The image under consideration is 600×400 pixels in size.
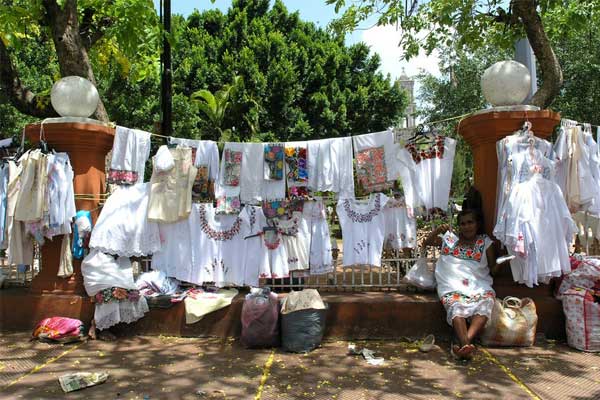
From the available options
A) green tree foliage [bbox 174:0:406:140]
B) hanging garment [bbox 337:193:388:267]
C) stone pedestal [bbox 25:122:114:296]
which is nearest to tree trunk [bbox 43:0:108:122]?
stone pedestal [bbox 25:122:114:296]

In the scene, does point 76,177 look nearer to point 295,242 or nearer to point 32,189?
point 32,189

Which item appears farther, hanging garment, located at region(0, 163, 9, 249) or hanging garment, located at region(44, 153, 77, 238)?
hanging garment, located at region(0, 163, 9, 249)

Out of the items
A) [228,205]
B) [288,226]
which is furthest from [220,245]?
[288,226]

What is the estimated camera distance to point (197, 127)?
18438mm

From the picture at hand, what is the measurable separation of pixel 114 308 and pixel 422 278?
3.30 m

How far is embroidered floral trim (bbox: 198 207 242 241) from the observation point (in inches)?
225

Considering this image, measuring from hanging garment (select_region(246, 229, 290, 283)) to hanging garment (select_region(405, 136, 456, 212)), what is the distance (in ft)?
5.53

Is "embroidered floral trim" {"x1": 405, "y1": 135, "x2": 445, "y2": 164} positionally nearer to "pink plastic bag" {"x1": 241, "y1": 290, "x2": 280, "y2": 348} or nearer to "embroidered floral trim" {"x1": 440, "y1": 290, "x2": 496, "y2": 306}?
"embroidered floral trim" {"x1": 440, "y1": 290, "x2": 496, "y2": 306}

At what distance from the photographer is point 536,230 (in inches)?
187

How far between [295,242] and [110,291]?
79.8 inches

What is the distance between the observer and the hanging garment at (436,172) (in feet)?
18.1

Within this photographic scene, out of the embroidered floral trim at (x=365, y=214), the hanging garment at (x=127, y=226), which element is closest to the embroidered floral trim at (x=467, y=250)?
the embroidered floral trim at (x=365, y=214)

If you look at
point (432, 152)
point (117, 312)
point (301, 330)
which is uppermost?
point (432, 152)

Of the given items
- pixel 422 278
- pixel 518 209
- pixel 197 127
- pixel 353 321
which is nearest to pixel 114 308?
pixel 353 321
